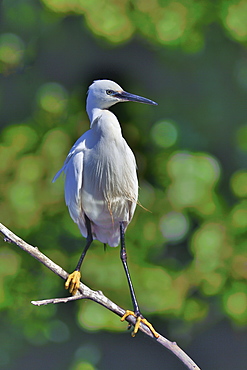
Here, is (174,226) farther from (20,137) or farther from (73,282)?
(73,282)

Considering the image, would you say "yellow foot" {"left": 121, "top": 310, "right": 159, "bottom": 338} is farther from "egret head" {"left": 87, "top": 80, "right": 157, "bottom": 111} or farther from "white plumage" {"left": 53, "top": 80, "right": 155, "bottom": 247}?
"egret head" {"left": 87, "top": 80, "right": 157, "bottom": 111}

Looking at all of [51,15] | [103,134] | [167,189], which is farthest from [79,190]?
[51,15]

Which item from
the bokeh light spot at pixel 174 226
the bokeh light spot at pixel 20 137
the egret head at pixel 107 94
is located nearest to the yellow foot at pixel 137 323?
the egret head at pixel 107 94

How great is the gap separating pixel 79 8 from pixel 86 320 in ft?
3.82

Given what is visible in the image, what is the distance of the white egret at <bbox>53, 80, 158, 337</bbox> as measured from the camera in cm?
125

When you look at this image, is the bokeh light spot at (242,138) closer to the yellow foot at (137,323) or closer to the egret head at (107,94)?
the egret head at (107,94)

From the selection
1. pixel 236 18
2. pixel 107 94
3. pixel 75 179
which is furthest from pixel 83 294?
pixel 236 18

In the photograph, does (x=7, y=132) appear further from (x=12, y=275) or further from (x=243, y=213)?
(x=243, y=213)

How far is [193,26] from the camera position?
1990 mm

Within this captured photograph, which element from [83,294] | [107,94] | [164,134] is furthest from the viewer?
[164,134]

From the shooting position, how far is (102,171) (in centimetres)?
130

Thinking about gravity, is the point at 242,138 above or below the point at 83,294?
above

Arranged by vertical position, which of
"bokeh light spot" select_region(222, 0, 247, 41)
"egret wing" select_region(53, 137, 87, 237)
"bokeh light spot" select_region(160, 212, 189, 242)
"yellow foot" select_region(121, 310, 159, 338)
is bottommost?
"yellow foot" select_region(121, 310, 159, 338)

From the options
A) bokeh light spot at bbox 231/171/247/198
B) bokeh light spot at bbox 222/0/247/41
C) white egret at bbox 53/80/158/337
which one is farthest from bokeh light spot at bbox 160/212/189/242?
bokeh light spot at bbox 222/0/247/41
